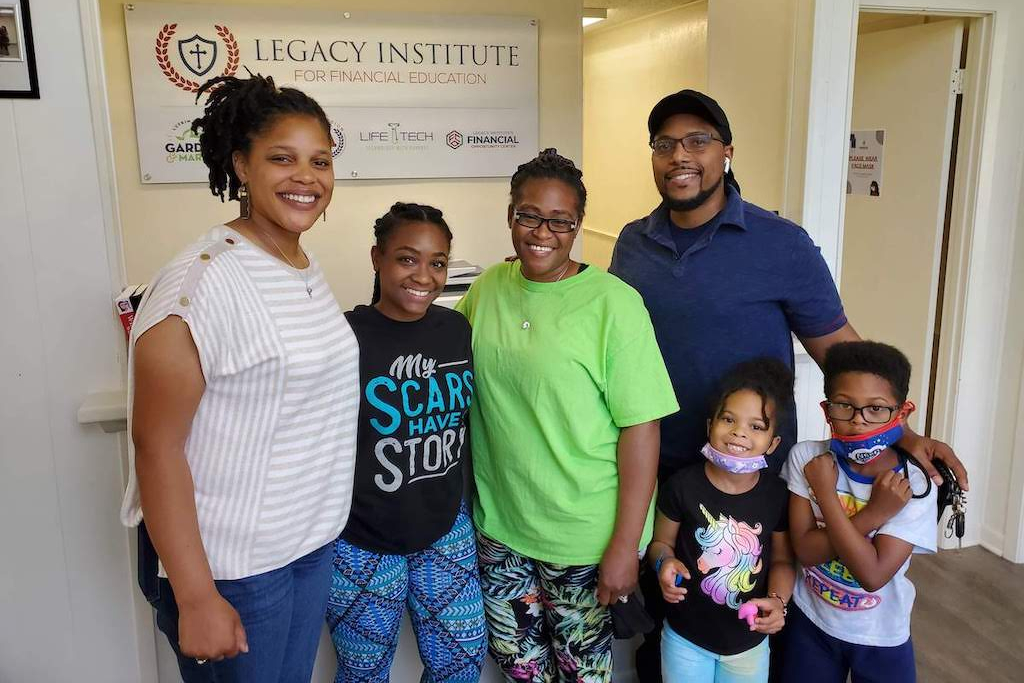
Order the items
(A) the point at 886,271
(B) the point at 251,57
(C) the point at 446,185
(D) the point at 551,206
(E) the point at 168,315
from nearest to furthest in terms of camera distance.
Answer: (E) the point at 168,315 < (D) the point at 551,206 < (A) the point at 886,271 < (B) the point at 251,57 < (C) the point at 446,185

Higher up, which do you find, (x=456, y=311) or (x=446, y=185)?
(x=446, y=185)

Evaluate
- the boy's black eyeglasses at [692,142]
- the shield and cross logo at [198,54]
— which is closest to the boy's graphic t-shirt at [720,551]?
the boy's black eyeglasses at [692,142]

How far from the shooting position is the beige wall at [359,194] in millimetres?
3533

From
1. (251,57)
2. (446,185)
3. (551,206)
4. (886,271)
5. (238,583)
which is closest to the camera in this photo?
(238,583)

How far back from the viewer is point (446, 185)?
155 inches

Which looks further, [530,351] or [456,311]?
[456,311]

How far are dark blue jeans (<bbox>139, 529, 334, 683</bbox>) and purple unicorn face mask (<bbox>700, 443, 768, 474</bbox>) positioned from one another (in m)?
0.74

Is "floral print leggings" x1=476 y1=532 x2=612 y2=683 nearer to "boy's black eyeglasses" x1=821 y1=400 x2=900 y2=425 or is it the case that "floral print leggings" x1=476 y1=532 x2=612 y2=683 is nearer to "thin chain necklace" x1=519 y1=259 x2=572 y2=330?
"thin chain necklace" x1=519 y1=259 x2=572 y2=330

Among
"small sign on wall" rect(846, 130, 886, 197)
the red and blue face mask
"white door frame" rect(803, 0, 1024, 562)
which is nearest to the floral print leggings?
the red and blue face mask

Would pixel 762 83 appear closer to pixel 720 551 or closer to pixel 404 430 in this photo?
pixel 720 551

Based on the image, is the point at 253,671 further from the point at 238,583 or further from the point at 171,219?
the point at 171,219

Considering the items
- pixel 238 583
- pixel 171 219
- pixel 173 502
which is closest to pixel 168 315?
pixel 173 502

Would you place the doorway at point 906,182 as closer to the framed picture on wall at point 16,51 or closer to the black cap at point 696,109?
the black cap at point 696,109

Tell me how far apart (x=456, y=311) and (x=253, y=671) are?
73 cm
